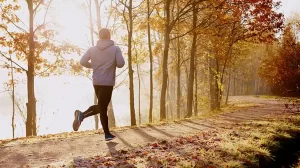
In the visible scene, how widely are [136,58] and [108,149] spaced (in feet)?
44.3

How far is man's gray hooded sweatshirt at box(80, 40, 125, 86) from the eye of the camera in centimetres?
613

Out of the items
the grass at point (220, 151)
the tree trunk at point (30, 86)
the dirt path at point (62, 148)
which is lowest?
the grass at point (220, 151)

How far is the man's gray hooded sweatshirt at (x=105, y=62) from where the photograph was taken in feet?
20.1

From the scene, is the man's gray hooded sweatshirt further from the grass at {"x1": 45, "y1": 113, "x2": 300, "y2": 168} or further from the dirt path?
the grass at {"x1": 45, "y1": 113, "x2": 300, "y2": 168}

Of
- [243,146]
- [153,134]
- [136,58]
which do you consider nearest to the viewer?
[243,146]

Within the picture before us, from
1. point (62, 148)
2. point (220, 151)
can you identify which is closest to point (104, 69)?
point (62, 148)

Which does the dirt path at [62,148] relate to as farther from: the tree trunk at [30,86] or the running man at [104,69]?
the tree trunk at [30,86]

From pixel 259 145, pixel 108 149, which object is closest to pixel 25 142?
pixel 108 149

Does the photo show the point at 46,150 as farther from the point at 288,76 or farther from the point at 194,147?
the point at 288,76

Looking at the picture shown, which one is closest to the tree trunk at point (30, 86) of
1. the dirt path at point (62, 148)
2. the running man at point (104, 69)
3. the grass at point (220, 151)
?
the dirt path at point (62, 148)

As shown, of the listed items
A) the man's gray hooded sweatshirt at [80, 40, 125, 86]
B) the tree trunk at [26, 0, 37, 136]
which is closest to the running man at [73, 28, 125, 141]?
the man's gray hooded sweatshirt at [80, 40, 125, 86]

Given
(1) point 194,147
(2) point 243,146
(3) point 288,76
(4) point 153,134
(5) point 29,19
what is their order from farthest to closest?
(3) point 288,76 → (5) point 29,19 → (4) point 153,134 → (2) point 243,146 → (1) point 194,147

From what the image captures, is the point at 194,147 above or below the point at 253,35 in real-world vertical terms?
below

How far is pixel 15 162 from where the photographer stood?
473 cm
